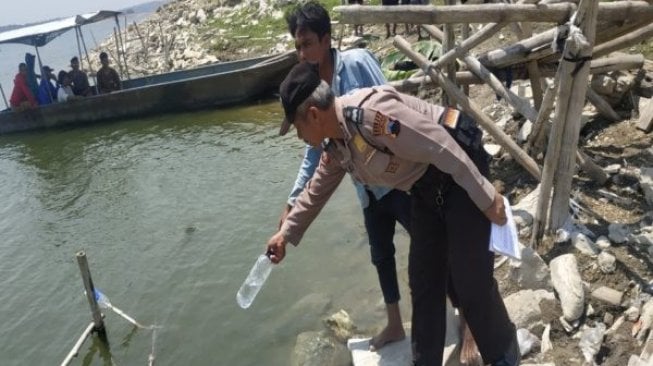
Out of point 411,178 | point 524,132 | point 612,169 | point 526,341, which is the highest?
point 411,178

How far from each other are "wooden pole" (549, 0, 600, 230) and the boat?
39.8 feet

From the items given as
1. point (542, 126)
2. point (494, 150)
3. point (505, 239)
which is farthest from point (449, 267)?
point (494, 150)

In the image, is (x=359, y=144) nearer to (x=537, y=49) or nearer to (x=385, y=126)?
(x=385, y=126)

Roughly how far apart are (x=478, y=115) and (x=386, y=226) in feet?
7.84

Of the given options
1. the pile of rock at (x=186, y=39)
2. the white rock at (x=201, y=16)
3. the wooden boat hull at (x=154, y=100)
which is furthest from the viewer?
the white rock at (x=201, y=16)

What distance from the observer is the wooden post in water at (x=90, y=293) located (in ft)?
17.4

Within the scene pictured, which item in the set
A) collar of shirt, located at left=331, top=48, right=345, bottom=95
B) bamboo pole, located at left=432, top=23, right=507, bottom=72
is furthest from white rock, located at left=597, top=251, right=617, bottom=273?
collar of shirt, located at left=331, top=48, right=345, bottom=95

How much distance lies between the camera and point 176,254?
7.70 meters

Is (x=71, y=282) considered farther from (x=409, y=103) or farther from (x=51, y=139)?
(x=51, y=139)

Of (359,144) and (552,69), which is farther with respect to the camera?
(552,69)

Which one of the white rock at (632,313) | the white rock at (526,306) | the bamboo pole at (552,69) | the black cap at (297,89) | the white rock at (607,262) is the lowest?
the white rock at (526,306)

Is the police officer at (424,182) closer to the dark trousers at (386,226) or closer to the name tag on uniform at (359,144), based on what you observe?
the name tag on uniform at (359,144)

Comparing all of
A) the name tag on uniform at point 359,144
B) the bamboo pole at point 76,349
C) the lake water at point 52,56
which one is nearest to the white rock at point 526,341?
the name tag on uniform at point 359,144

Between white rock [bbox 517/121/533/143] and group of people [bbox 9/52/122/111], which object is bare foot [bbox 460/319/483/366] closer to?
white rock [bbox 517/121/533/143]
